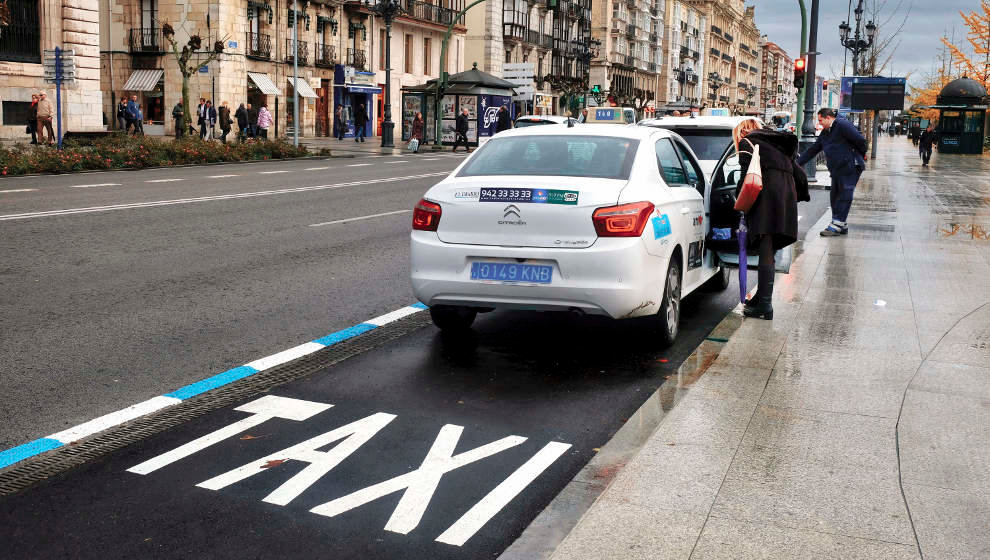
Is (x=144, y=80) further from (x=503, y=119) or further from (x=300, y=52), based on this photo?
(x=503, y=119)

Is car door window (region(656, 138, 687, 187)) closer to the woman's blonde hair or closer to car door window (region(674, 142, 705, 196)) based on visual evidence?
car door window (region(674, 142, 705, 196))

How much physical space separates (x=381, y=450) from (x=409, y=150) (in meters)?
36.2

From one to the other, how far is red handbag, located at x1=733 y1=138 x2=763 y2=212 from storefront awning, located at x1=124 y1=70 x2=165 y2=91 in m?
43.5

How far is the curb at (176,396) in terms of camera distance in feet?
15.1

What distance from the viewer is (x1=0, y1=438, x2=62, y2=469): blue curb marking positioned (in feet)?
14.6

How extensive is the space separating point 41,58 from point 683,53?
99.2 meters

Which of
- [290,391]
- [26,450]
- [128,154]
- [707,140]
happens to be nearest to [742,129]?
[707,140]

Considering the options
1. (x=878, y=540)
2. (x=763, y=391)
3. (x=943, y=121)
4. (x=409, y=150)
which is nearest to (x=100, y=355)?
(x=763, y=391)

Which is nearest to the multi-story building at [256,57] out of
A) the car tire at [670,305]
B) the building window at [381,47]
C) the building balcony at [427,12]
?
the building window at [381,47]

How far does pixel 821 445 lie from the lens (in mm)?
4645

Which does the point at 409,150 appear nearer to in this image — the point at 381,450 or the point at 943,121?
the point at 943,121

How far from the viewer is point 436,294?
21.3ft

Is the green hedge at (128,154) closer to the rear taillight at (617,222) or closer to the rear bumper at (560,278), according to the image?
the rear bumper at (560,278)

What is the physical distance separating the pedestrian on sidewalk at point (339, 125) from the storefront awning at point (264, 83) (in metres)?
3.27
